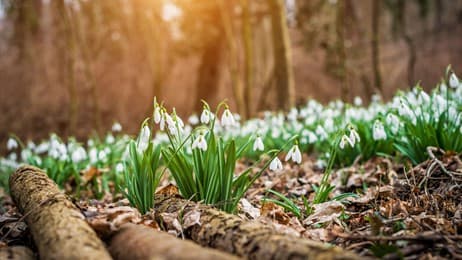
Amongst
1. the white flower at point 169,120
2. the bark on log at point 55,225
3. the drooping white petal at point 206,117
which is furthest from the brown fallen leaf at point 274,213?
the bark on log at point 55,225

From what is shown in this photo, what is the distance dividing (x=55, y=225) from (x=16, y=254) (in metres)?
0.19

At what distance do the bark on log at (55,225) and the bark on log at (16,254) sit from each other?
68mm

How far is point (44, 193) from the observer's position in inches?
88.0

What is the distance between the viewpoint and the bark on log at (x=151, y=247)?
141 centimetres

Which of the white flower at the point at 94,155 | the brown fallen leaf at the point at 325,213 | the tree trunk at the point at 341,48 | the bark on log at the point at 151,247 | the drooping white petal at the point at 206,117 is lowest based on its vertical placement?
the brown fallen leaf at the point at 325,213

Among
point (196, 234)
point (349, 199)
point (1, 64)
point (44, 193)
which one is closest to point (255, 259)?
point (196, 234)

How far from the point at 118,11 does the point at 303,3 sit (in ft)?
25.3

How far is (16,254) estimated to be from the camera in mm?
1779

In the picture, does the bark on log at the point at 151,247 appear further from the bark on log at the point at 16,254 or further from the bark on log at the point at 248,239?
the bark on log at the point at 16,254

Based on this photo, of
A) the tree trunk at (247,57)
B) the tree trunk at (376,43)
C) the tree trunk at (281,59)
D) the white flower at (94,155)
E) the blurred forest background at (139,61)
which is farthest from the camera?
the blurred forest background at (139,61)

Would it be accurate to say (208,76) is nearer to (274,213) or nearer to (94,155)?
(94,155)

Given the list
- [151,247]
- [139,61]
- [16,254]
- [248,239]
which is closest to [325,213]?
[248,239]

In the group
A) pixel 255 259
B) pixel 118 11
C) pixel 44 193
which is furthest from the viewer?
pixel 118 11

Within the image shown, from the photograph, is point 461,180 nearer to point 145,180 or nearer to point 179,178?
point 179,178
